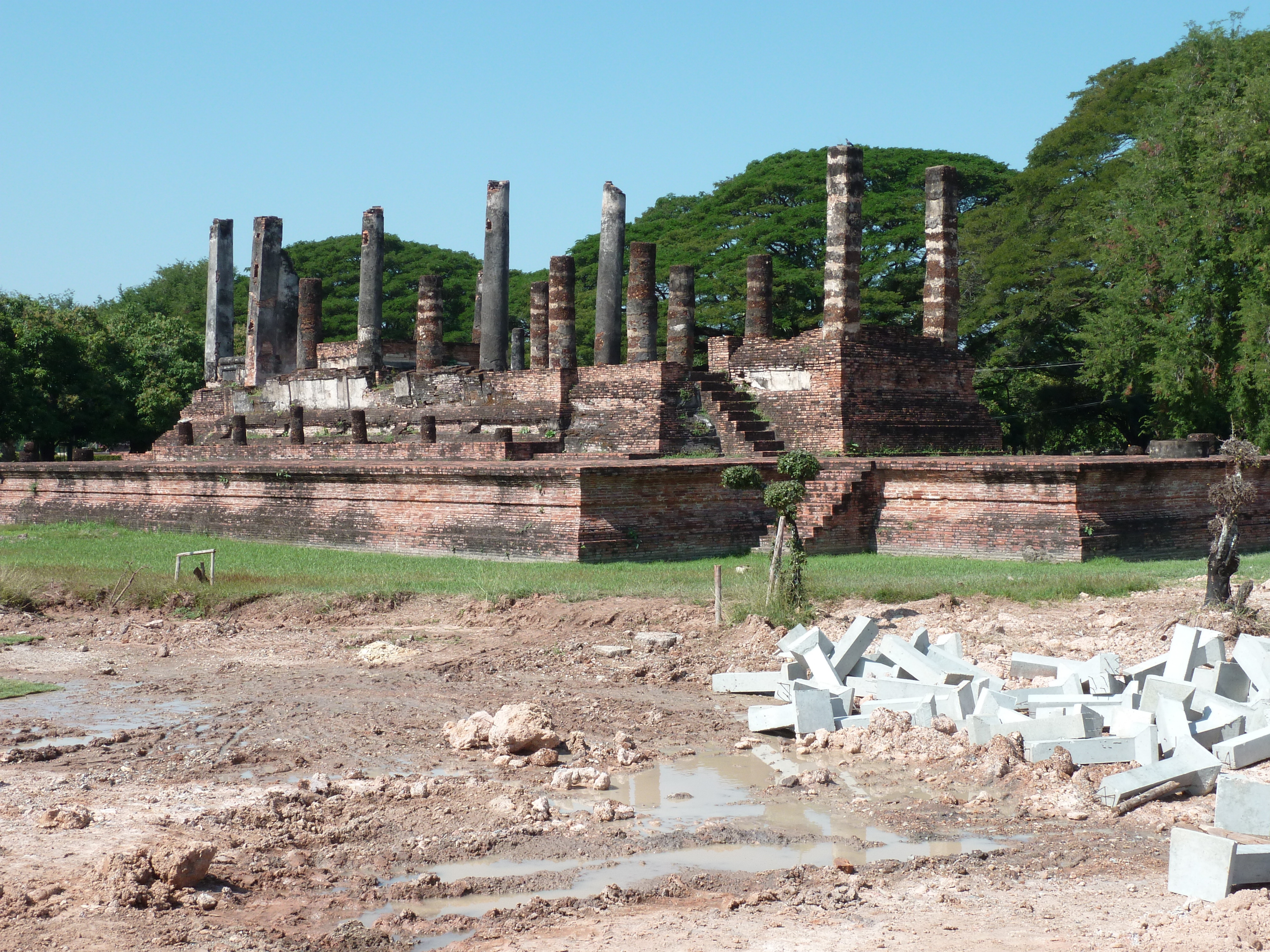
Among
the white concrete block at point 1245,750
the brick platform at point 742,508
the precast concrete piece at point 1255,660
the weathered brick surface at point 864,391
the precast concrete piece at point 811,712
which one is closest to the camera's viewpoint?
the white concrete block at point 1245,750

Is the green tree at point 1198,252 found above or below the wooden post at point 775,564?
above

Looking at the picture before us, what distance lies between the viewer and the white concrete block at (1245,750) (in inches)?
243

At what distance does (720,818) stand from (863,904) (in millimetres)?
1253

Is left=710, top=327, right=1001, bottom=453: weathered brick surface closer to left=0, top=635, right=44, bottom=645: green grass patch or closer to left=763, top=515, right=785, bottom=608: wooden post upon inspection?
left=763, top=515, right=785, bottom=608: wooden post

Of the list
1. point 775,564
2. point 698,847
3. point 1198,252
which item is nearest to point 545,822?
point 698,847

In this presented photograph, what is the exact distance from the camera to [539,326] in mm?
31141

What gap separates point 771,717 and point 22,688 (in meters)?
5.01

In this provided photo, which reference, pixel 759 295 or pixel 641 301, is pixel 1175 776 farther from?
pixel 759 295

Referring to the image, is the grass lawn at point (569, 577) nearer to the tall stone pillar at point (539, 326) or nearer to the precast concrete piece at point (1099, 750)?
the precast concrete piece at point (1099, 750)

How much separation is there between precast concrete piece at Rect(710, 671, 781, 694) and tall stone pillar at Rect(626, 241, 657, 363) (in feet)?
45.8

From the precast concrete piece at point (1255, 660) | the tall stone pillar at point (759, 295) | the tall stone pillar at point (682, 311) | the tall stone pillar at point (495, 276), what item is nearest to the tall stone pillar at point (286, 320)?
the tall stone pillar at point (495, 276)

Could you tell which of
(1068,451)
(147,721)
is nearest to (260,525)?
(147,721)

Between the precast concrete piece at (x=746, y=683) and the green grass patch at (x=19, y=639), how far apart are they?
568 centimetres

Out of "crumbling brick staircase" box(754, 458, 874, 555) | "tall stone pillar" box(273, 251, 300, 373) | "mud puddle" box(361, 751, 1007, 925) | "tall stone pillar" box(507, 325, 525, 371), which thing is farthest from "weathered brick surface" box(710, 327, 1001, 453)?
"tall stone pillar" box(273, 251, 300, 373)
